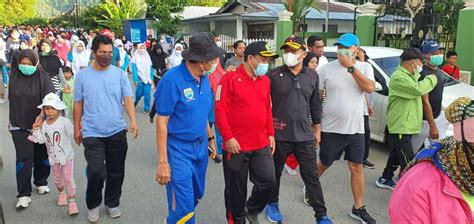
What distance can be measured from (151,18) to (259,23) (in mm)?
7010

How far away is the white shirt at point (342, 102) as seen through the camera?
14.2ft

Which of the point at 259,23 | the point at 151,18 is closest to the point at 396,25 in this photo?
the point at 259,23

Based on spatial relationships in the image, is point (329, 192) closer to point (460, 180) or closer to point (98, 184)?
point (98, 184)

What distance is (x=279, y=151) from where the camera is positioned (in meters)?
4.21

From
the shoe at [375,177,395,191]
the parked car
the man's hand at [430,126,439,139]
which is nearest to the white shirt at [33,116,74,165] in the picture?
the shoe at [375,177,395,191]

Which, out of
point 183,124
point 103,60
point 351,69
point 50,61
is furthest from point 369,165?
point 50,61

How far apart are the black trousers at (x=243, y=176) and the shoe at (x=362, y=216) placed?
1.01 meters

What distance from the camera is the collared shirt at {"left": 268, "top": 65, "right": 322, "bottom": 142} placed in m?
4.12

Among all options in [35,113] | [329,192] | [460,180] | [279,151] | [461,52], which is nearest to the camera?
[460,180]

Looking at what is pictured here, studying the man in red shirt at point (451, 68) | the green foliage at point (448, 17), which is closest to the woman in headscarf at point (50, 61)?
the man in red shirt at point (451, 68)

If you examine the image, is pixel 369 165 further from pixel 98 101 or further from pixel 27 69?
pixel 27 69

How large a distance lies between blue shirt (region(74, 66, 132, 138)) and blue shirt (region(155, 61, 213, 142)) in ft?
3.31

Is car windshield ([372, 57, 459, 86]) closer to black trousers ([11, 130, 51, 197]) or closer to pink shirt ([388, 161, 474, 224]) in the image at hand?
black trousers ([11, 130, 51, 197])

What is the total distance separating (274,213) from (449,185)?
2863 millimetres
